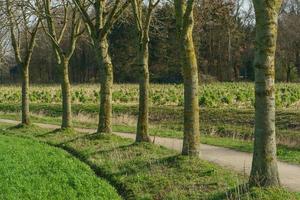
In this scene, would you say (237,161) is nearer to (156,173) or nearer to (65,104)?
(156,173)

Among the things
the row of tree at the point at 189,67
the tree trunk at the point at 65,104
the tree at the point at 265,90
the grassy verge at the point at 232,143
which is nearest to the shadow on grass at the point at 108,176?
the row of tree at the point at 189,67

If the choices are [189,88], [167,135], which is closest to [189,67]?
[189,88]

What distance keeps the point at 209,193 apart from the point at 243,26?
58.6 metres

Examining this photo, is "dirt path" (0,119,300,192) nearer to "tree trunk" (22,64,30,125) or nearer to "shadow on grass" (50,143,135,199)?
"shadow on grass" (50,143,135,199)

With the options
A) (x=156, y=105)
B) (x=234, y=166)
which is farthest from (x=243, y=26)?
(x=234, y=166)

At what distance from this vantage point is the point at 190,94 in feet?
44.3

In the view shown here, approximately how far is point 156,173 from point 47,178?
242cm

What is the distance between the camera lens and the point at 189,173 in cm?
1216

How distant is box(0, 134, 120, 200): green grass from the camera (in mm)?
11172

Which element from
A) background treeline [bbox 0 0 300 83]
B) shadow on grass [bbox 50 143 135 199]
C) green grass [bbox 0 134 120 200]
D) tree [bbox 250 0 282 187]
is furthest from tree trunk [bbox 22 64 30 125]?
background treeline [bbox 0 0 300 83]

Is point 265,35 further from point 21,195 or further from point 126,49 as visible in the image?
point 126,49

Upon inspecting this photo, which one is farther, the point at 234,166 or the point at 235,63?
the point at 235,63

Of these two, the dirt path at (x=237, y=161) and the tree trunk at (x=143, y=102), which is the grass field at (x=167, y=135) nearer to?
the tree trunk at (x=143, y=102)

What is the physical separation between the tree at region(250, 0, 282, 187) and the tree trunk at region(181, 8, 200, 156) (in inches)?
145
